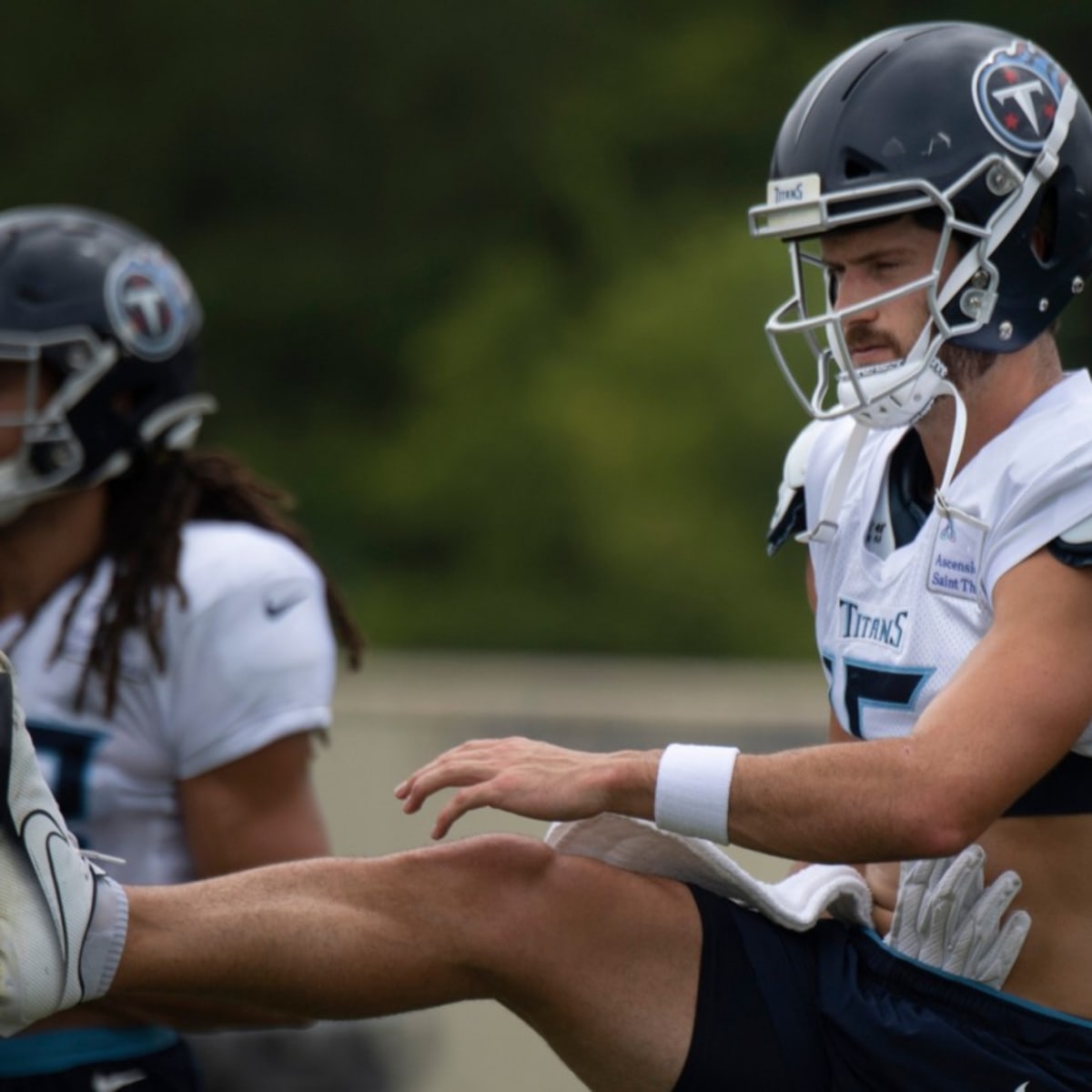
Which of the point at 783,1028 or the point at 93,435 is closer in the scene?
the point at 783,1028

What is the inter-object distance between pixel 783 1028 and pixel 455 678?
14.7 ft

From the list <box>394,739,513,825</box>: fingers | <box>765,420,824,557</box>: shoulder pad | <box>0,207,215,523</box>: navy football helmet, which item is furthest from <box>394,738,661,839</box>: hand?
<box>0,207,215,523</box>: navy football helmet

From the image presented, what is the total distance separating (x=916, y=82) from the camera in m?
3.11

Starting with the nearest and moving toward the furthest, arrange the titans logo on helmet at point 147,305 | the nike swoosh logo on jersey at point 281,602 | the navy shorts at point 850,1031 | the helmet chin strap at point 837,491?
the navy shorts at point 850,1031 → the helmet chin strap at point 837,491 → the nike swoosh logo on jersey at point 281,602 → the titans logo on helmet at point 147,305

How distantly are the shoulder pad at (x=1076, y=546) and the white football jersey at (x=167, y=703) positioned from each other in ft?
4.86

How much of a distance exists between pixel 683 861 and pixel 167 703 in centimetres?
115

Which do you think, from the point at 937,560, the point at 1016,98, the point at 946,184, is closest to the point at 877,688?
the point at 937,560

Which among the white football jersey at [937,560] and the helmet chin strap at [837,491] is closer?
the white football jersey at [937,560]

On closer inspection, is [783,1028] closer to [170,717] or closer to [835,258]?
[835,258]

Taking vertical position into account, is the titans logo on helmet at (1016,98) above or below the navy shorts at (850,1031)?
above

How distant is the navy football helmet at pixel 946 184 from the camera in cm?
303

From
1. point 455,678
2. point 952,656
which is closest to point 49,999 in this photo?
point 952,656

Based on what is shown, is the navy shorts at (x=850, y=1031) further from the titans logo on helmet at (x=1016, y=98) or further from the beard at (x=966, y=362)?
the titans logo on helmet at (x=1016, y=98)

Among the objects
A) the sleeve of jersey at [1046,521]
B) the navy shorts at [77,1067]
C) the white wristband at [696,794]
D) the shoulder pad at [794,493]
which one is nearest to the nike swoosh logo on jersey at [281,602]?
the navy shorts at [77,1067]
